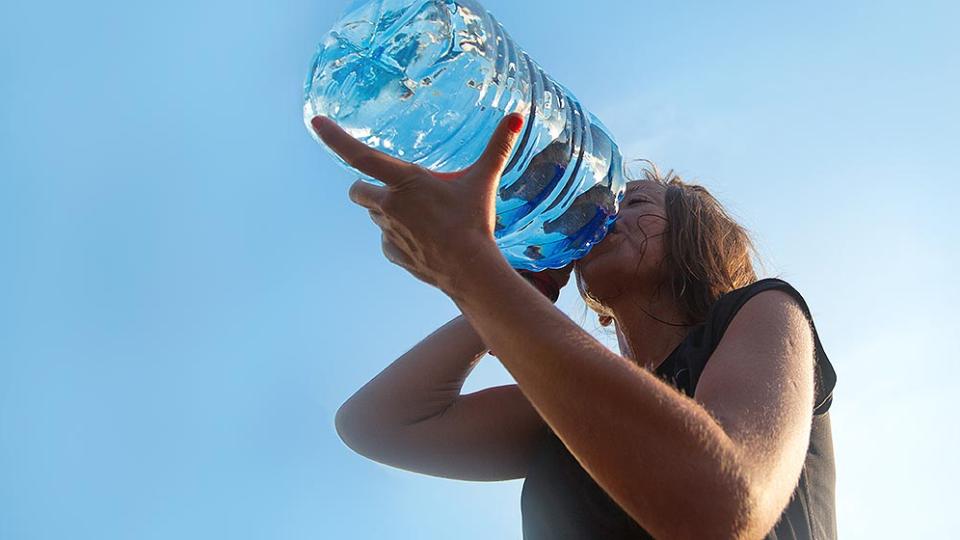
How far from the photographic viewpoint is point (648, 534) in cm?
221

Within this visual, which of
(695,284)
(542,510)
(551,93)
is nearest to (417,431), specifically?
(542,510)

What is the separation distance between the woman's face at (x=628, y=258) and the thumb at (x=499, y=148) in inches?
48.4

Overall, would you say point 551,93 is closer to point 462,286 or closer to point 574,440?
point 462,286

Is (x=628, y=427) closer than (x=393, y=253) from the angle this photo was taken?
Yes

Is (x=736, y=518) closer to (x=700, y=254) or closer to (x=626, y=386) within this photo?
(x=626, y=386)

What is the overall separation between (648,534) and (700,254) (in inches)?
46.2

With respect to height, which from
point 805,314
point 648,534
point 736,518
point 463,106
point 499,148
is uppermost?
point 463,106

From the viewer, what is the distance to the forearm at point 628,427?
1508 mm

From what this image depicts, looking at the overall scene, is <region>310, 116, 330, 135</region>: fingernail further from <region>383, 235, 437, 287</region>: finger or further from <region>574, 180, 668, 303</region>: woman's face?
<region>574, 180, 668, 303</region>: woman's face

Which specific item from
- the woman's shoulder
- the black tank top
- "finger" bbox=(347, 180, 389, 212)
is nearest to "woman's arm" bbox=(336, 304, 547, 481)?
the black tank top

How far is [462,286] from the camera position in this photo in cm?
173

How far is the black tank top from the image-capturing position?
2191mm

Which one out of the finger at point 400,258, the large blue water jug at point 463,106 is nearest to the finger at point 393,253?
the finger at point 400,258

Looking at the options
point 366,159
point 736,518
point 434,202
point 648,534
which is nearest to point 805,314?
point 648,534
